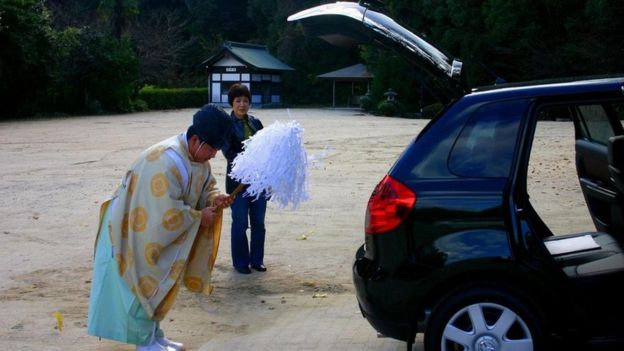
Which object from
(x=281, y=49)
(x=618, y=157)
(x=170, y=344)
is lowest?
(x=170, y=344)

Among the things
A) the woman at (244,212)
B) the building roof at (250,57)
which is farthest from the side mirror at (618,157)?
the building roof at (250,57)

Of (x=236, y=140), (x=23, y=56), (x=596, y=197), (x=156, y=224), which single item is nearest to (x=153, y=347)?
(x=156, y=224)

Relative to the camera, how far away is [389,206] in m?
4.02

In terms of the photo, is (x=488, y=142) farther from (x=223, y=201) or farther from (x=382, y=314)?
(x=223, y=201)

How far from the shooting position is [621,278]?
3.99 metres

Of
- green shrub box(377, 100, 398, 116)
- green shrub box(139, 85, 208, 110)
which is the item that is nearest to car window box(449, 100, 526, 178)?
green shrub box(377, 100, 398, 116)

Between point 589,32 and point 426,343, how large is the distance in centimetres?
3434

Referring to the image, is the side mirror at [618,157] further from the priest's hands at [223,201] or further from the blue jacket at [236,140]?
the blue jacket at [236,140]

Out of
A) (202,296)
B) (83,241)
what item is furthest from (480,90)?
(83,241)

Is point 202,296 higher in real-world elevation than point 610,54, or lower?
lower

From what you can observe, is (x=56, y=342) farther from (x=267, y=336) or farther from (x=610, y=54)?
(x=610, y=54)

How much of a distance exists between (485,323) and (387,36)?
170 centimetres

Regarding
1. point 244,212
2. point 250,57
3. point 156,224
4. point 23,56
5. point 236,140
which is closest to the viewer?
point 156,224

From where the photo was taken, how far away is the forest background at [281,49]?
35781mm
